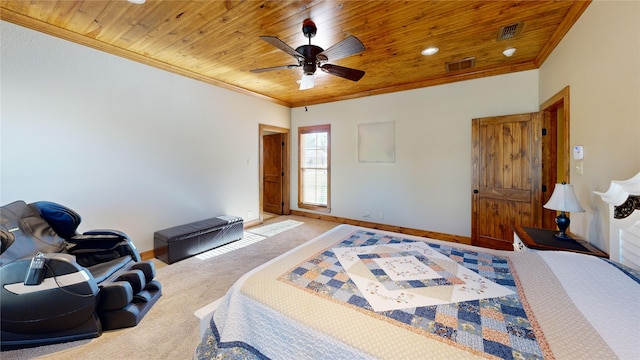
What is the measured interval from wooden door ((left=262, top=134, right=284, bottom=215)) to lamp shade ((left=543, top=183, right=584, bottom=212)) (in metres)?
4.99

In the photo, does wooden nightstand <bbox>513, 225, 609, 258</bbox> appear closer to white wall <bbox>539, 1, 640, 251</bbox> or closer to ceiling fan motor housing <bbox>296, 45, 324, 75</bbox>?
white wall <bbox>539, 1, 640, 251</bbox>

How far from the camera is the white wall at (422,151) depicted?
142 inches

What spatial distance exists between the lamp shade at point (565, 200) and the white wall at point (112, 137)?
4.44m

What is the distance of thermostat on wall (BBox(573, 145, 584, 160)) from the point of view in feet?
7.11

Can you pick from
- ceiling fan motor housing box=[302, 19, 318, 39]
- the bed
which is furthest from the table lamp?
ceiling fan motor housing box=[302, 19, 318, 39]

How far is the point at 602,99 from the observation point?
1827 mm

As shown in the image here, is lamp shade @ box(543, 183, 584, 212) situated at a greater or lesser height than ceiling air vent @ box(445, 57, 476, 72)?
lesser

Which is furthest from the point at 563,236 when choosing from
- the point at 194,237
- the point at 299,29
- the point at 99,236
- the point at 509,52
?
the point at 99,236

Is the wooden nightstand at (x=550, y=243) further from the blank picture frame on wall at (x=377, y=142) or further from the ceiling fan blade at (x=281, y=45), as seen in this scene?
the ceiling fan blade at (x=281, y=45)

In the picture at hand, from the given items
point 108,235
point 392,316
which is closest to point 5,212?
point 108,235

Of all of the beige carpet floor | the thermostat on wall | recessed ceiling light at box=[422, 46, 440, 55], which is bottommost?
the beige carpet floor

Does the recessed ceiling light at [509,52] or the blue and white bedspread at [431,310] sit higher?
the recessed ceiling light at [509,52]

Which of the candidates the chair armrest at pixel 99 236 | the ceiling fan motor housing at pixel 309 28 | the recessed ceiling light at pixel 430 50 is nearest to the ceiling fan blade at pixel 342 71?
the ceiling fan motor housing at pixel 309 28

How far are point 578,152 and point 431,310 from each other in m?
2.31
